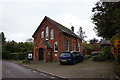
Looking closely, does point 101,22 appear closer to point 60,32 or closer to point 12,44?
point 60,32

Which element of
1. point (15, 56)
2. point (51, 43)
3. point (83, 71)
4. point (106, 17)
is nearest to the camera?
point (83, 71)

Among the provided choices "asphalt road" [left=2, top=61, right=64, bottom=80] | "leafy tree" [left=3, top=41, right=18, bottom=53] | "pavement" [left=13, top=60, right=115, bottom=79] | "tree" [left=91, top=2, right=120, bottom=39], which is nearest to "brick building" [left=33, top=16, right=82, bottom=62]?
"pavement" [left=13, top=60, right=115, bottom=79]

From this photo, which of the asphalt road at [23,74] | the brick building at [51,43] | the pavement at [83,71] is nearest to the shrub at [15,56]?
the brick building at [51,43]

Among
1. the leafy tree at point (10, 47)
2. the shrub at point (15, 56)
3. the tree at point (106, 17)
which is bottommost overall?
the shrub at point (15, 56)

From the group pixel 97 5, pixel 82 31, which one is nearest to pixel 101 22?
pixel 97 5

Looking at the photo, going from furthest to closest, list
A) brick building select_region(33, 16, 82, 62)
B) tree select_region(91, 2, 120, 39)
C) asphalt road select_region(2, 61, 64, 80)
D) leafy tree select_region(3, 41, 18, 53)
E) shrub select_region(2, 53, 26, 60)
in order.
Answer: leafy tree select_region(3, 41, 18, 53)
shrub select_region(2, 53, 26, 60)
brick building select_region(33, 16, 82, 62)
tree select_region(91, 2, 120, 39)
asphalt road select_region(2, 61, 64, 80)

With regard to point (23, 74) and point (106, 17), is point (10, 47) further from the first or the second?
point (106, 17)

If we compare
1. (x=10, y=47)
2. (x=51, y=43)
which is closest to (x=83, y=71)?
(x=51, y=43)

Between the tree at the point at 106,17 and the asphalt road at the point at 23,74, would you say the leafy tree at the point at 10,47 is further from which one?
the tree at the point at 106,17

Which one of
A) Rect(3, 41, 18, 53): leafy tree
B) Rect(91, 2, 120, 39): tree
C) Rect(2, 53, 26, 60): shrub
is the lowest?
Rect(2, 53, 26, 60): shrub

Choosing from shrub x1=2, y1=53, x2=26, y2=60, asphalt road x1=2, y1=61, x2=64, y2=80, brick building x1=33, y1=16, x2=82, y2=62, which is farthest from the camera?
shrub x1=2, y1=53, x2=26, y2=60

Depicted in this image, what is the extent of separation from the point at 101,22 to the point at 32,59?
15.8 meters

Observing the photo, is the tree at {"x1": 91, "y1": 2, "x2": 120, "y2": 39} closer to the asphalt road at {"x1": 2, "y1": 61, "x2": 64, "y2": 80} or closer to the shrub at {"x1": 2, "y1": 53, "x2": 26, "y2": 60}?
the asphalt road at {"x1": 2, "y1": 61, "x2": 64, "y2": 80}

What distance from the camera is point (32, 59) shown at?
20.8 metres
